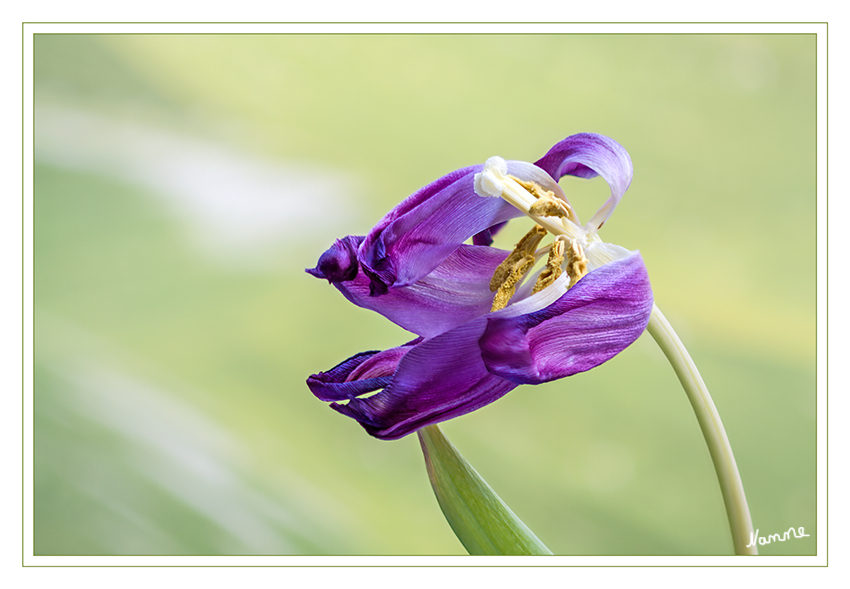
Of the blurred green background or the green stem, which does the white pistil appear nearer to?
the green stem

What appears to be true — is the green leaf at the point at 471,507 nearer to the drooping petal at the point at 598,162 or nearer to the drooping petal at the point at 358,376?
the drooping petal at the point at 358,376

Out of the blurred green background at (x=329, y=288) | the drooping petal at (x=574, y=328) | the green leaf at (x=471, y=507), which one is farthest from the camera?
the blurred green background at (x=329, y=288)

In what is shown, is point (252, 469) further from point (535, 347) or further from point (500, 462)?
point (535, 347)

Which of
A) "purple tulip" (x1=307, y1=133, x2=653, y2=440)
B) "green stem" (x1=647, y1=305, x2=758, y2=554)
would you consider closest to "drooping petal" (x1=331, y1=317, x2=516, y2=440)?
"purple tulip" (x1=307, y1=133, x2=653, y2=440)

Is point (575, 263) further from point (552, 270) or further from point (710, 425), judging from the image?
point (710, 425)

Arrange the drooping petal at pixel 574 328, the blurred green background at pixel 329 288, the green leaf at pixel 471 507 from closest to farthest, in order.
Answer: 1. the drooping petal at pixel 574 328
2. the green leaf at pixel 471 507
3. the blurred green background at pixel 329 288

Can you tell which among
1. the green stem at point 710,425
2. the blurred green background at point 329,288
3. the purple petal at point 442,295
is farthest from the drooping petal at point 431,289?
the blurred green background at point 329,288
